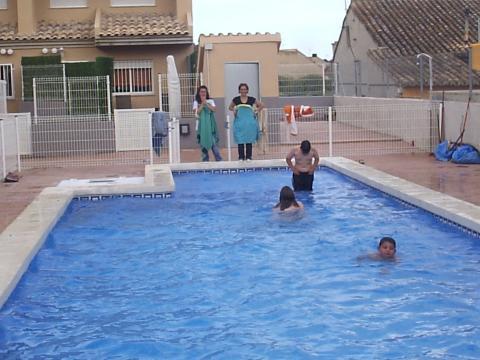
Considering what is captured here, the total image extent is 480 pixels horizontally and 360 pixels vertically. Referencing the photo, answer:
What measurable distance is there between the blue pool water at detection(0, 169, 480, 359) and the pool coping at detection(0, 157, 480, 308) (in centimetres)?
19

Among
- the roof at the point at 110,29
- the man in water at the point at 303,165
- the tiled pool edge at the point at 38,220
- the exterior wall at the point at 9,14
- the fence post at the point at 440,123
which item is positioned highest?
the exterior wall at the point at 9,14

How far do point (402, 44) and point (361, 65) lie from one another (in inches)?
78.8

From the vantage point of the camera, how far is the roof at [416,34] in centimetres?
2986

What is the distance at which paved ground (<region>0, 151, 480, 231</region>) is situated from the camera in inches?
516

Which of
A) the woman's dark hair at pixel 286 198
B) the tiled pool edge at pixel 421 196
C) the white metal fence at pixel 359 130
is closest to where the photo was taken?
the tiled pool edge at pixel 421 196

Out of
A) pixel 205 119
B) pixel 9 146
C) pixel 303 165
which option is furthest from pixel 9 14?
pixel 303 165

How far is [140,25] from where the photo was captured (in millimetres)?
27297

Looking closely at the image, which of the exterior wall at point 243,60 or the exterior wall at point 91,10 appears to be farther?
the exterior wall at point 91,10

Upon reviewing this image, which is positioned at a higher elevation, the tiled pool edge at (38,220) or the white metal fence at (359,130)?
the white metal fence at (359,130)

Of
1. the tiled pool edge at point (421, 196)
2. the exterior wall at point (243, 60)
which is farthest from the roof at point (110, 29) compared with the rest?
the tiled pool edge at point (421, 196)

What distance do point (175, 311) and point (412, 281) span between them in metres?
2.52

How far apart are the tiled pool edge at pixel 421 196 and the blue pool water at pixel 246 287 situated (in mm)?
167

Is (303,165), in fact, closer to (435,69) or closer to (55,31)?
(55,31)

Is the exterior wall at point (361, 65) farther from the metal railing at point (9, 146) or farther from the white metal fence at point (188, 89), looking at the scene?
the metal railing at point (9, 146)
